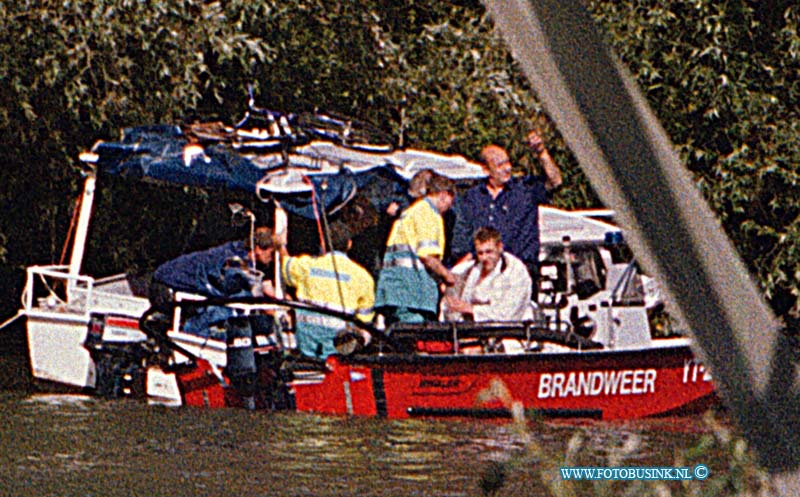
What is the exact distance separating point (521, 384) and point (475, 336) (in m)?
0.50

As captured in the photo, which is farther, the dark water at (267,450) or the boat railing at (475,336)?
the boat railing at (475,336)

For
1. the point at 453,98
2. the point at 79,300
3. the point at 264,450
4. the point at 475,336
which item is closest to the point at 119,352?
the point at 79,300

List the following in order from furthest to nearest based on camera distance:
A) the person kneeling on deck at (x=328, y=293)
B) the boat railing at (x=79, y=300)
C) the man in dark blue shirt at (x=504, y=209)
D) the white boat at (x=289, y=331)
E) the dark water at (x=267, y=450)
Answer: the boat railing at (x=79, y=300) → the man in dark blue shirt at (x=504, y=209) → the person kneeling on deck at (x=328, y=293) → the white boat at (x=289, y=331) → the dark water at (x=267, y=450)

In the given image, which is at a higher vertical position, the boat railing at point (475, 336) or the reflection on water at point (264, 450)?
the boat railing at point (475, 336)

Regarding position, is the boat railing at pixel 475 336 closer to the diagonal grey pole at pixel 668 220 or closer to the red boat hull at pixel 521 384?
the red boat hull at pixel 521 384

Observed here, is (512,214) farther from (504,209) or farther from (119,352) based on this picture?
(119,352)

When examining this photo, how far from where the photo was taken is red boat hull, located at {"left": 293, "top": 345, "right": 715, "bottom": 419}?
12.0 m

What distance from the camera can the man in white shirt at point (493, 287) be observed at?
1227cm

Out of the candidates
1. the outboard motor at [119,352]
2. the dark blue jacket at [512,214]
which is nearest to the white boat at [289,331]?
the outboard motor at [119,352]

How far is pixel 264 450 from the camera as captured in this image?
36.3 feet

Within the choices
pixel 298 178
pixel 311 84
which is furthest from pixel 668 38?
pixel 298 178

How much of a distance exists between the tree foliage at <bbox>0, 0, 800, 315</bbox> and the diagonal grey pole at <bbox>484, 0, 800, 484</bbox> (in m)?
13.2

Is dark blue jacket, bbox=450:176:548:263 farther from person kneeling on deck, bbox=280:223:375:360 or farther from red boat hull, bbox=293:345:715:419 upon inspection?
red boat hull, bbox=293:345:715:419

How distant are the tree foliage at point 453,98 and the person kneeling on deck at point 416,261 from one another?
3959mm
